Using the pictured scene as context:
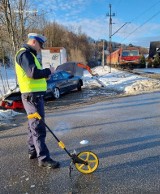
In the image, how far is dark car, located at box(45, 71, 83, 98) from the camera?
1441 centimetres

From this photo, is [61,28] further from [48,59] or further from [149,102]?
[149,102]

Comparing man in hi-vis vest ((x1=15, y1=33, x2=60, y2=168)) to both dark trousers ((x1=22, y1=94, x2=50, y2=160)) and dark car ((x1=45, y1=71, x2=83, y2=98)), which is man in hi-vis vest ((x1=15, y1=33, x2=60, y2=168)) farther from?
dark car ((x1=45, y1=71, x2=83, y2=98))

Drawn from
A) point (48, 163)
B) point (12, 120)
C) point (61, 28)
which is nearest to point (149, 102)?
point (12, 120)

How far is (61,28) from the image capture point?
193 ft

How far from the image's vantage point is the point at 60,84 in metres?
15.5

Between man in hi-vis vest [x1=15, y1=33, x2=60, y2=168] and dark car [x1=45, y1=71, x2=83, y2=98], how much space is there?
909 centimetres

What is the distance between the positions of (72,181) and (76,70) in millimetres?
19981

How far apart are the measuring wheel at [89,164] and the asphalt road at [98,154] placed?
3.0 inches

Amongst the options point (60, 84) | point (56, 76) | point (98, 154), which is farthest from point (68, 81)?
point (98, 154)

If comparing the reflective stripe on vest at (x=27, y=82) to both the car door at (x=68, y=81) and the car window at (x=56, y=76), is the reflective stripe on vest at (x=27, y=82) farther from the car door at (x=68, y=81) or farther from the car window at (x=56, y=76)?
the car door at (x=68, y=81)

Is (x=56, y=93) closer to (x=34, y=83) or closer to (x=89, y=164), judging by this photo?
(x=34, y=83)

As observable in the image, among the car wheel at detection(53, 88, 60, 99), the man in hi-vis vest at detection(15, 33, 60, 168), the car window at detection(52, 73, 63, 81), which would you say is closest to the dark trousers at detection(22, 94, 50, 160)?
the man in hi-vis vest at detection(15, 33, 60, 168)

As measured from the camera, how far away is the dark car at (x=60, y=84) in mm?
14408

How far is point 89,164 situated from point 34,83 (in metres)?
1.49
